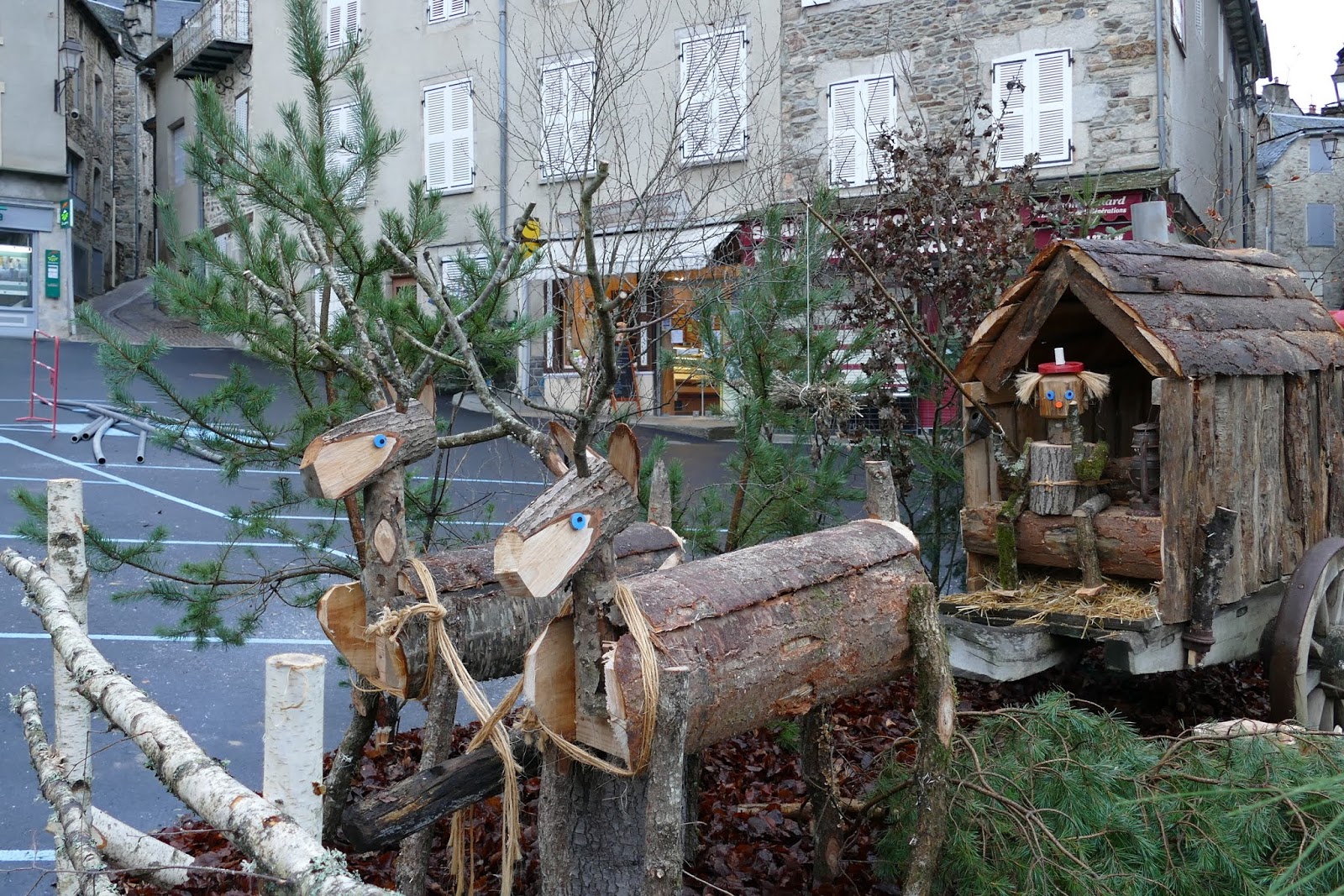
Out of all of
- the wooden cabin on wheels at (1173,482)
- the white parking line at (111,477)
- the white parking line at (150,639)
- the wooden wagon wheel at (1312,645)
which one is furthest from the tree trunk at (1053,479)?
the white parking line at (111,477)

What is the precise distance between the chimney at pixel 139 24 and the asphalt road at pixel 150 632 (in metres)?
23.1

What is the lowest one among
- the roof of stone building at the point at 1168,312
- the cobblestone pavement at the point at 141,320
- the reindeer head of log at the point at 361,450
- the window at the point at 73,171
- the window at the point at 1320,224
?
the reindeer head of log at the point at 361,450

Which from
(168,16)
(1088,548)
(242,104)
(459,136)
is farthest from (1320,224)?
(168,16)

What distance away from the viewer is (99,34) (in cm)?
2805

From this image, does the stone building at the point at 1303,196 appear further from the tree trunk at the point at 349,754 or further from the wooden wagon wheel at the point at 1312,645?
the tree trunk at the point at 349,754

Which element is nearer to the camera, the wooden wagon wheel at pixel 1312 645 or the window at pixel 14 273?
the wooden wagon wheel at pixel 1312 645

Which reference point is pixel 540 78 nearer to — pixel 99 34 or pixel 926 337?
pixel 926 337

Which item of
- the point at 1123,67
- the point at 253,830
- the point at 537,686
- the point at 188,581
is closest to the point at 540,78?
the point at 188,581

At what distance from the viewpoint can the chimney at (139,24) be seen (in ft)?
104

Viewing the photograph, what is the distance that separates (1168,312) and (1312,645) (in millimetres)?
1526

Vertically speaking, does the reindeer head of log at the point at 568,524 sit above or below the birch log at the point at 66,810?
above

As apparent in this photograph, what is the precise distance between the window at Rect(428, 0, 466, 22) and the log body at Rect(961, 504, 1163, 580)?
536 inches

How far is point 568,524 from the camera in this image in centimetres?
246

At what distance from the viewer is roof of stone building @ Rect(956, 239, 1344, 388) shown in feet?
13.8
